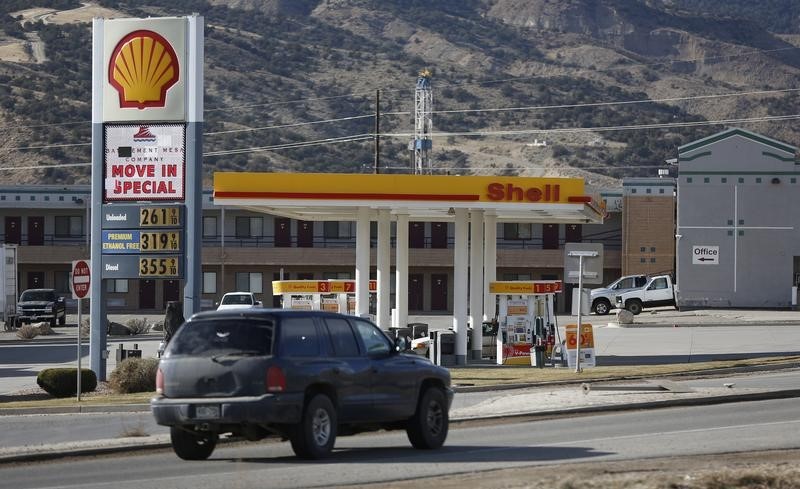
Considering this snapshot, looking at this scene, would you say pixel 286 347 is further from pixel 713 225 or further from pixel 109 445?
pixel 713 225

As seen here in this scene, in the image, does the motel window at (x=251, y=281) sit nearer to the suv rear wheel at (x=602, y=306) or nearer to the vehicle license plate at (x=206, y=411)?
the suv rear wheel at (x=602, y=306)

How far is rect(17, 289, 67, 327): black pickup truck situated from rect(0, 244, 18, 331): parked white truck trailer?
0.46 metres

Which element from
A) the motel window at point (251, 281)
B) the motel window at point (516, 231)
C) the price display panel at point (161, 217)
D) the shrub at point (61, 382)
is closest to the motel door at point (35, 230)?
the motel window at point (251, 281)

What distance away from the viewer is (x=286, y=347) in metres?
16.1

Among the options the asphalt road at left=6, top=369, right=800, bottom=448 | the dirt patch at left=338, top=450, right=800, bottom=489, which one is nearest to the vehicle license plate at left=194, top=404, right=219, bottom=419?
the dirt patch at left=338, top=450, right=800, bottom=489

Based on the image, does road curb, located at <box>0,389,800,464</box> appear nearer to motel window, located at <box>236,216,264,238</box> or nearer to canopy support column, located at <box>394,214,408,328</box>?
canopy support column, located at <box>394,214,408,328</box>

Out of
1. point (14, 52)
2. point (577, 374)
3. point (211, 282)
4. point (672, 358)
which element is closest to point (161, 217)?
point (577, 374)

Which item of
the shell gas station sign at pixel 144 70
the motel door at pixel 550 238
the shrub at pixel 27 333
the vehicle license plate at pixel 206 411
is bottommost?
the shrub at pixel 27 333

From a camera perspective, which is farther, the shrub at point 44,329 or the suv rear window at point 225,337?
the shrub at point 44,329

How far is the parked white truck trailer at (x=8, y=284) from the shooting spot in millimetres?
63531

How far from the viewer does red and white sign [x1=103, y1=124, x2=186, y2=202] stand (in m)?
33.0

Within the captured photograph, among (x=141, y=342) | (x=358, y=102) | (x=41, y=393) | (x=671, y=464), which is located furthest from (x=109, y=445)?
(x=358, y=102)

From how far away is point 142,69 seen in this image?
3344cm

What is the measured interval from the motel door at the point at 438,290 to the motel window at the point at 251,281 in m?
10.2
